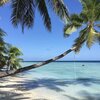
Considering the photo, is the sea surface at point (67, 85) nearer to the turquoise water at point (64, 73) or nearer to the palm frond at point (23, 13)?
the turquoise water at point (64, 73)

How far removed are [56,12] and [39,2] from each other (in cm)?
75

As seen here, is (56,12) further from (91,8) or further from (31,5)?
(91,8)

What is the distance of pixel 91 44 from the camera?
13359 mm

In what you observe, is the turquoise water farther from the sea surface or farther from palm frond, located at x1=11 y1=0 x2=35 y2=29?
palm frond, located at x1=11 y1=0 x2=35 y2=29

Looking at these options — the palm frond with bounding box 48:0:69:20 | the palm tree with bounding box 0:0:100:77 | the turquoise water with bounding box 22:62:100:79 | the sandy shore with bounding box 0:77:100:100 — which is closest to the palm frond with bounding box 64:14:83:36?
the palm tree with bounding box 0:0:100:77

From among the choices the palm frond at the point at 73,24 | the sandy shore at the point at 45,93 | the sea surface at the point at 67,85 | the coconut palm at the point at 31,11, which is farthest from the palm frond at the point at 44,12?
the palm frond at the point at 73,24

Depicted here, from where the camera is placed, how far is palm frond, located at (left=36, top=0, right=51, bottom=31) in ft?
36.6

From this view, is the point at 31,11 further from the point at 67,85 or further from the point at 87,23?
the point at 67,85

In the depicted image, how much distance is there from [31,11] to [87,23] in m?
4.88

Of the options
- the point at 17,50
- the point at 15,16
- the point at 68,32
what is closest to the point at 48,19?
the point at 15,16

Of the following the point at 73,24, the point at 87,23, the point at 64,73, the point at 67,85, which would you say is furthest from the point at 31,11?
the point at 64,73

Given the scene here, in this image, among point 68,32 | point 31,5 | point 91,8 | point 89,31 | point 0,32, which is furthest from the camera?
point 0,32

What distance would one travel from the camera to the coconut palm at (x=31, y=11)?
10.6 metres

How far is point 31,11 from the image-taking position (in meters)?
11.0
